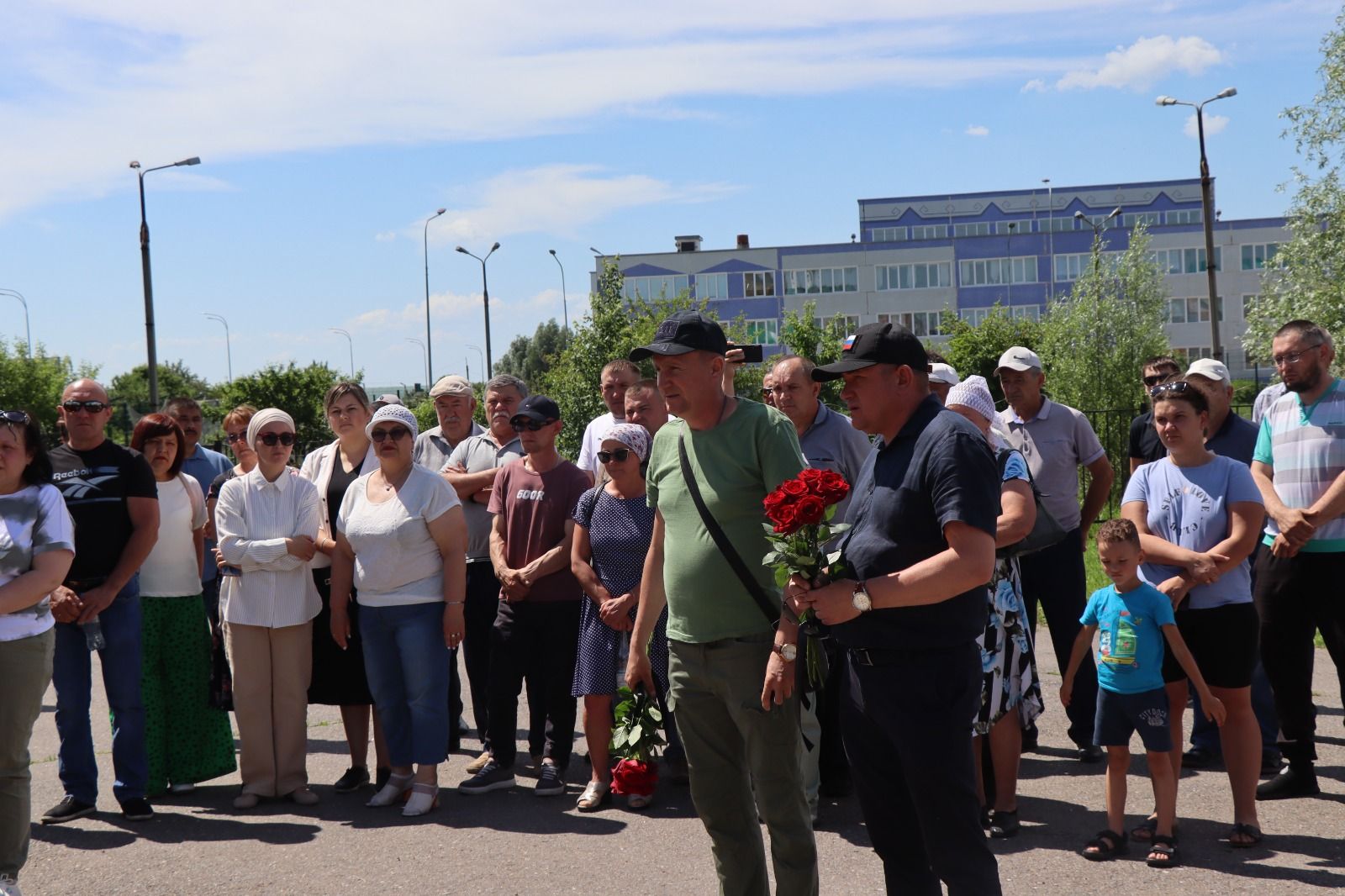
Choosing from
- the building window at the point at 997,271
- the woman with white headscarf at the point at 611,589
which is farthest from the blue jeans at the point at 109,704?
the building window at the point at 997,271

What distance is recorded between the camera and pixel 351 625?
6777 millimetres

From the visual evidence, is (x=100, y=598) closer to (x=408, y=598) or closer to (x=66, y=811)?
(x=66, y=811)

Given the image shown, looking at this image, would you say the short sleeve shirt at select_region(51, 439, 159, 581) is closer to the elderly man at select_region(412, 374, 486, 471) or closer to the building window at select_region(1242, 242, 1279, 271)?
the elderly man at select_region(412, 374, 486, 471)

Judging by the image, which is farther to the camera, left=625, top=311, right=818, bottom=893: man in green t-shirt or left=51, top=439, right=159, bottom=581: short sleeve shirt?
left=51, top=439, right=159, bottom=581: short sleeve shirt

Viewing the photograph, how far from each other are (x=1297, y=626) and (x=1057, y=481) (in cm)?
159

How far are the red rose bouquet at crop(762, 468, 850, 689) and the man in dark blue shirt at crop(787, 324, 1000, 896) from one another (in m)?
0.06

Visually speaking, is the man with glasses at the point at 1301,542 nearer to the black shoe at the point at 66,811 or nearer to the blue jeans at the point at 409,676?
the blue jeans at the point at 409,676

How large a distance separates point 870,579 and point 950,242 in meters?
80.8

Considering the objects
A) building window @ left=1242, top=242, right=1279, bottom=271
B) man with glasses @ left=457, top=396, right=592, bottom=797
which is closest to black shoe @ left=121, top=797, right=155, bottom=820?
man with glasses @ left=457, top=396, right=592, bottom=797

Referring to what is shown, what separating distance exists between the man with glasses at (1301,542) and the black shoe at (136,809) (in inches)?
225

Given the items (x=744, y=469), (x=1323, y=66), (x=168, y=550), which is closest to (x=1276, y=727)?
(x=744, y=469)

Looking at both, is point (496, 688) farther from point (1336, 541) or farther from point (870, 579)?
Result: point (1336, 541)

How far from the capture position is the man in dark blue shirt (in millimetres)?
3383

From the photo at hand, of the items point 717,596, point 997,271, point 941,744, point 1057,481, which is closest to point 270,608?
point 717,596
